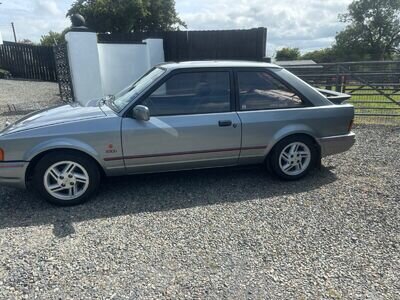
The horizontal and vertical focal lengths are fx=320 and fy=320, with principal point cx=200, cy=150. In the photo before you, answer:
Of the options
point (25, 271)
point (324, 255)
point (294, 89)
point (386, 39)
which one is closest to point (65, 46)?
point (294, 89)

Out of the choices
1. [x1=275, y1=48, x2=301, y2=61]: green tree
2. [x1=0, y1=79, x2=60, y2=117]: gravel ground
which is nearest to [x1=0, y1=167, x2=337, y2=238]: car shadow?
[x1=0, y1=79, x2=60, y2=117]: gravel ground

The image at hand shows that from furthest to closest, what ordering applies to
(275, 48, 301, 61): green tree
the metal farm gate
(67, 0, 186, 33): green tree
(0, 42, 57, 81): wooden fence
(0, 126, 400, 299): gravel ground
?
(275, 48, 301, 61): green tree
(67, 0, 186, 33): green tree
(0, 42, 57, 81): wooden fence
the metal farm gate
(0, 126, 400, 299): gravel ground

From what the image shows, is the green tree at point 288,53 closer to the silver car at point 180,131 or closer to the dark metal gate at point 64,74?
the dark metal gate at point 64,74

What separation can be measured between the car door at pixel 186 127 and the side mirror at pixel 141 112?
0.28 ft

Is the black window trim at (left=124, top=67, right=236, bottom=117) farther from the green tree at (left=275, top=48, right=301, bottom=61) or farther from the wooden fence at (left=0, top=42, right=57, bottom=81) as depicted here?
the green tree at (left=275, top=48, right=301, bottom=61)

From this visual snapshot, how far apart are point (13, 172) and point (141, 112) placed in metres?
1.51

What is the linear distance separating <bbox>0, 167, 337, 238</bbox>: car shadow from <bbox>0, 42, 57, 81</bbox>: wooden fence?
1394cm

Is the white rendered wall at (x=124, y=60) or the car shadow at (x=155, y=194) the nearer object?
the car shadow at (x=155, y=194)

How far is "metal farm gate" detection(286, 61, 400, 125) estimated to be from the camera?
7.79 meters

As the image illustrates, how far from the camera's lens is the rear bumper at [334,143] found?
170 inches

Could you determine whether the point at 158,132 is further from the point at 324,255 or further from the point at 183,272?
the point at 324,255

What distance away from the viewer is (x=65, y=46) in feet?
28.2

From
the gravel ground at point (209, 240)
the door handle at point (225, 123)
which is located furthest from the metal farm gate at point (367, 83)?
the door handle at point (225, 123)

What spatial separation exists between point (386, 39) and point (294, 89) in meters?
60.7
